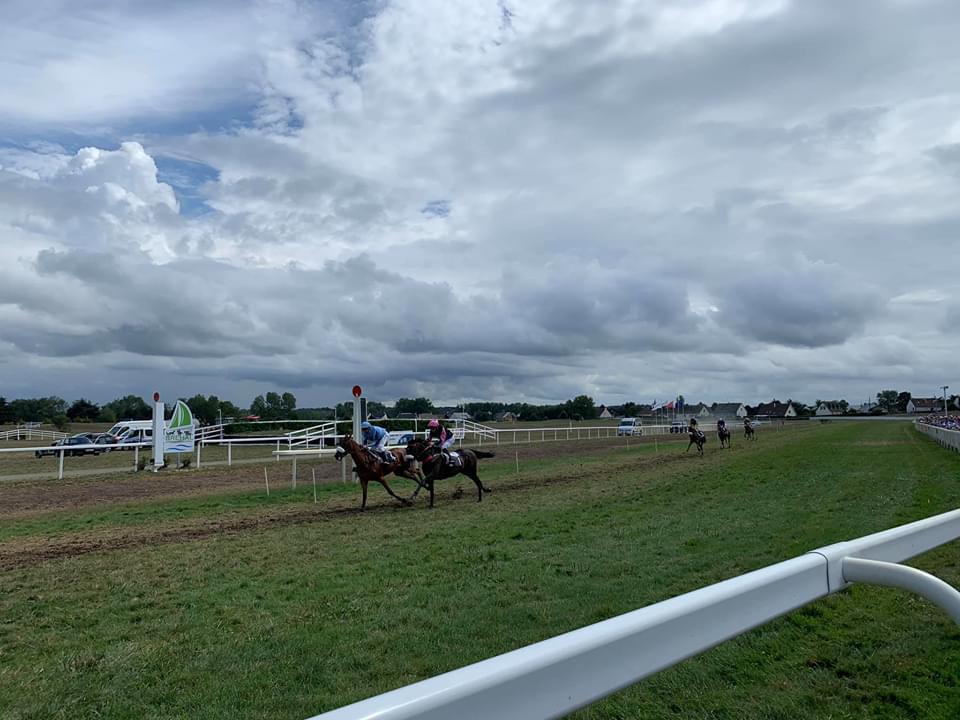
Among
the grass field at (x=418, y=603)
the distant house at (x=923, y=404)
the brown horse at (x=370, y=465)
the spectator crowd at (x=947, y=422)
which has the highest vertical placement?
the distant house at (x=923, y=404)

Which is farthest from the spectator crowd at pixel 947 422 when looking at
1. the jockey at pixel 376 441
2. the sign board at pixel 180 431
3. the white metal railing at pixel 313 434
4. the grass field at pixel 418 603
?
the sign board at pixel 180 431

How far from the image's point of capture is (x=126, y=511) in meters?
16.8

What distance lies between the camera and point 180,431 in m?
28.9

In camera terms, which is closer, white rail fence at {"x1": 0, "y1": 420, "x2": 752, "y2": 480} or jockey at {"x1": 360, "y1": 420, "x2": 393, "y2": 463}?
jockey at {"x1": 360, "y1": 420, "x2": 393, "y2": 463}

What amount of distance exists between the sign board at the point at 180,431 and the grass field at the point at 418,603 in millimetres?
12564

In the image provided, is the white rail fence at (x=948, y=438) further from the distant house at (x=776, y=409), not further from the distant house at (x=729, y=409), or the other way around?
the distant house at (x=776, y=409)

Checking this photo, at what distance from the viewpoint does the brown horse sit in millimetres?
16750

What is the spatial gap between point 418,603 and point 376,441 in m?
11.1

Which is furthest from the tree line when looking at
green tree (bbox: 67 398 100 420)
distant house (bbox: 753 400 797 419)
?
distant house (bbox: 753 400 797 419)

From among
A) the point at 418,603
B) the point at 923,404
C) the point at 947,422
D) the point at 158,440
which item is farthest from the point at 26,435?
the point at 923,404

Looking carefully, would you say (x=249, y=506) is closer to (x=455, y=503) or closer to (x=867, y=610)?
(x=455, y=503)

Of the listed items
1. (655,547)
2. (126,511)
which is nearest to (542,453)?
(126,511)

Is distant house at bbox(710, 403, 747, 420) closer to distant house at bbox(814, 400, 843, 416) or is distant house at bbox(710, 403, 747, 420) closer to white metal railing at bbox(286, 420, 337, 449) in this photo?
distant house at bbox(814, 400, 843, 416)

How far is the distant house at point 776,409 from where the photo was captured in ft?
522
